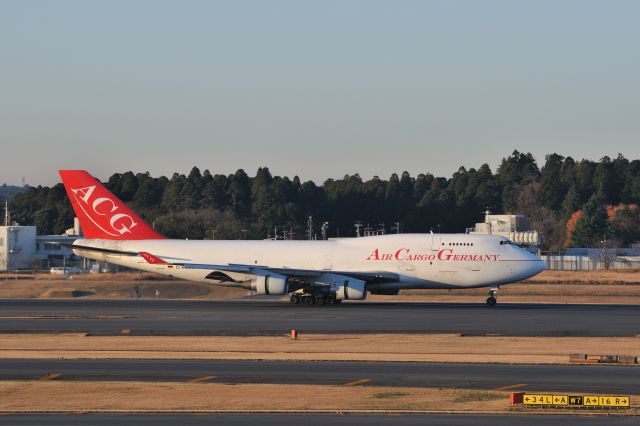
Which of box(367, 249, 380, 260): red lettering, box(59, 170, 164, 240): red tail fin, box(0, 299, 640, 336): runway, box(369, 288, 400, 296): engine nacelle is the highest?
box(59, 170, 164, 240): red tail fin

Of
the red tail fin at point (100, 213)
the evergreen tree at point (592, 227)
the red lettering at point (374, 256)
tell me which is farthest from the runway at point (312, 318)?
the evergreen tree at point (592, 227)

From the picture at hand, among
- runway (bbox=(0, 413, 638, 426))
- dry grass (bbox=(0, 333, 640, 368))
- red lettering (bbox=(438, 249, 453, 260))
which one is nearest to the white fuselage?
red lettering (bbox=(438, 249, 453, 260))

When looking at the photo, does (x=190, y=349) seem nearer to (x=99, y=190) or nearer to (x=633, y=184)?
(x=99, y=190)

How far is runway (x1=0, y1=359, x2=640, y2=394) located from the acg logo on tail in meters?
32.5

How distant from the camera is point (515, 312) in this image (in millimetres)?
51938

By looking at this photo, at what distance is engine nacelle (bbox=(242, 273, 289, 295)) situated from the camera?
5800cm

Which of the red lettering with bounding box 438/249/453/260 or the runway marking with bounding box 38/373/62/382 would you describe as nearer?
the runway marking with bounding box 38/373/62/382

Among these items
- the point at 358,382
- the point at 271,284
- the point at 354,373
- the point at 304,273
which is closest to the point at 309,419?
the point at 358,382

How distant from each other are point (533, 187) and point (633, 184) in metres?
18.3

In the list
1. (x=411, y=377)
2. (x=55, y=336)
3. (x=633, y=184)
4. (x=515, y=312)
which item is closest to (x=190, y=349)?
(x=55, y=336)

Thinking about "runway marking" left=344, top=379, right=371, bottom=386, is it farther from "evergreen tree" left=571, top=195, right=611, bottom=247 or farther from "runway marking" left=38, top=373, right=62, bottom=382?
"evergreen tree" left=571, top=195, right=611, bottom=247

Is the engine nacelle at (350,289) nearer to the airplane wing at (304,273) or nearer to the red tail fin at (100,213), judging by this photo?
the airplane wing at (304,273)

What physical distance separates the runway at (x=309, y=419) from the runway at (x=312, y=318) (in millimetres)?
19029

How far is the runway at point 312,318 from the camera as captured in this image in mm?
42031
